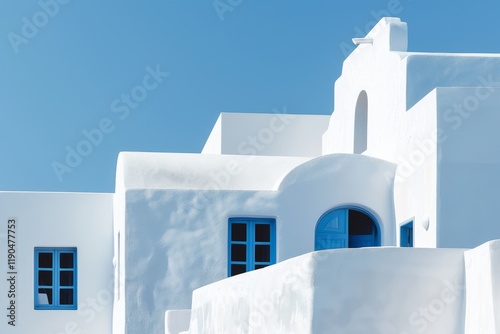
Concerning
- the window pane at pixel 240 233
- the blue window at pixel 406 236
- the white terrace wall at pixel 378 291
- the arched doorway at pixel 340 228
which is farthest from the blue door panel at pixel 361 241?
the white terrace wall at pixel 378 291

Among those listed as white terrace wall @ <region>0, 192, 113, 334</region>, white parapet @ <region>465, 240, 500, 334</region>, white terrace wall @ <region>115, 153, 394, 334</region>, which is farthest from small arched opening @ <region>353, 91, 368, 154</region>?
white parapet @ <region>465, 240, 500, 334</region>

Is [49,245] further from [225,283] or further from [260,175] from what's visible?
[225,283]

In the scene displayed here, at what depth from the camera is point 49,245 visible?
18656mm

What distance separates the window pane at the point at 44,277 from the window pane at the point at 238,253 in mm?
4329

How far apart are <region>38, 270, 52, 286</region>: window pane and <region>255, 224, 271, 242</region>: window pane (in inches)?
184

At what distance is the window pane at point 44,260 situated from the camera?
18.7 m

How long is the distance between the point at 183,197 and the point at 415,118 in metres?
3.83

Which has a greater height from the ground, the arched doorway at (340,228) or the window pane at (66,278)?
the arched doorway at (340,228)

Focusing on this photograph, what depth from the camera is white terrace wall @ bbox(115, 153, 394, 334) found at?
1579 centimetres

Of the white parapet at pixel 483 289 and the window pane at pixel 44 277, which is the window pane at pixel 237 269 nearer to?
the window pane at pixel 44 277

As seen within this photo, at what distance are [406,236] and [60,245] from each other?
6.73m

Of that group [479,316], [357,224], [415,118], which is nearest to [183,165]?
[357,224]

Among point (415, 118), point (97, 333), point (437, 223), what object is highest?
point (415, 118)

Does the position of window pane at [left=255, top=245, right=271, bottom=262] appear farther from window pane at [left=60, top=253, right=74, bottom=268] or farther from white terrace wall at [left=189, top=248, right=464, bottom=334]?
white terrace wall at [left=189, top=248, right=464, bottom=334]
